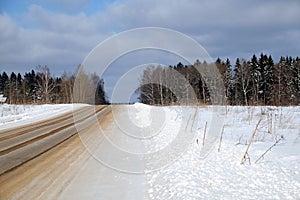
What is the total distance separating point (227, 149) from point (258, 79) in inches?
2077

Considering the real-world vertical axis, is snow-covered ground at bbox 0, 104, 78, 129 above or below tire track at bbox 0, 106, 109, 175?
above

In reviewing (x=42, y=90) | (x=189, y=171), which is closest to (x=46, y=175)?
(x=189, y=171)

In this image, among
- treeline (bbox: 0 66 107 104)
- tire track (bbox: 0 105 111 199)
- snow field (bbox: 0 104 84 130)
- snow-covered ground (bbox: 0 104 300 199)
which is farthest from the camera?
treeline (bbox: 0 66 107 104)

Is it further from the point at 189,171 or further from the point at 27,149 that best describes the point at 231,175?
the point at 27,149

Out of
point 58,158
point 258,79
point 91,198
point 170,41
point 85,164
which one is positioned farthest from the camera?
point 258,79

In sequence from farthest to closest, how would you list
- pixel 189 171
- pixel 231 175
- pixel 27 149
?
pixel 27 149
pixel 189 171
pixel 231 175

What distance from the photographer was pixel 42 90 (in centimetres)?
6469

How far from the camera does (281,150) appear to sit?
7.54 metres

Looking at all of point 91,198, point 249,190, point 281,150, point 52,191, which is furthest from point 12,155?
point 281,150

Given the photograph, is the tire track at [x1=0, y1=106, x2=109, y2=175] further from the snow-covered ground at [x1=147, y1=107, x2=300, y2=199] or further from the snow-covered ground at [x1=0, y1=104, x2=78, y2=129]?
the snow-covered ground at [x1=0, y1=104, x2=78, y2=129]

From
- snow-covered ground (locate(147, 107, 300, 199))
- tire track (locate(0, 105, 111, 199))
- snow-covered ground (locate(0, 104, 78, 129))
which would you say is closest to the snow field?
snow-covered ground (locate(0, 104, 78, 129))

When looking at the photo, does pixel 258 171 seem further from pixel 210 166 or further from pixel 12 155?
pixel 12 155

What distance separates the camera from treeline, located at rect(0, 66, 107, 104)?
132 ft

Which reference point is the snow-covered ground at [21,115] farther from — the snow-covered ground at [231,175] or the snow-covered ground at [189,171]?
the snow-covered ground at [231,175]
